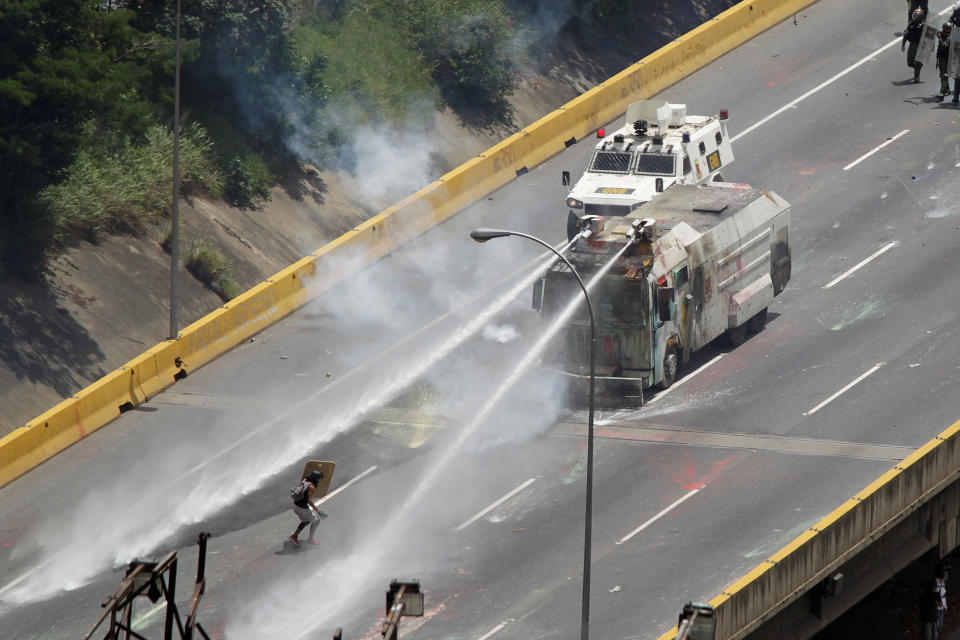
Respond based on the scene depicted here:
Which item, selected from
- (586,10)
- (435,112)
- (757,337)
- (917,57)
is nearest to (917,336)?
(757,337)

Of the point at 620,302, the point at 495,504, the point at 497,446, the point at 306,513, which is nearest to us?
the point at 306,513

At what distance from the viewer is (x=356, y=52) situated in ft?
166

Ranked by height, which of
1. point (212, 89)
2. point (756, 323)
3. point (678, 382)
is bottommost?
point (678, 382)

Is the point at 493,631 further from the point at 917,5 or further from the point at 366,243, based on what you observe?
the point at 917,5

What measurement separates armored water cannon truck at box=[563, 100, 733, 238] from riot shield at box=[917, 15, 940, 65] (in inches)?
360

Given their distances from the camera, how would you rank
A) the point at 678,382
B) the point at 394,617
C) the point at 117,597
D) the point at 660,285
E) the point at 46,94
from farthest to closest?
the point at 46,94 < the point at 678,382 < the point at 660,285 < the point at 117,597 < the point at 394,617

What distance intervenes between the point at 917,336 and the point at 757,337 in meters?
3.43

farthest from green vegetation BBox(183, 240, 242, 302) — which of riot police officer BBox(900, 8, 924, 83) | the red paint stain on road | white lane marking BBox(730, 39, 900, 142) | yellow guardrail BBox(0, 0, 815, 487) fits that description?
riot police officer BBox(900, 8, 924, 83)

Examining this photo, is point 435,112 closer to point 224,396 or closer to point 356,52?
point 356,52

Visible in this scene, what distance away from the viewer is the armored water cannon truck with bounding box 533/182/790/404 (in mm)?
34812

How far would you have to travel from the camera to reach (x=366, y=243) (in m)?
42.5

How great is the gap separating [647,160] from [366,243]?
23.0ft

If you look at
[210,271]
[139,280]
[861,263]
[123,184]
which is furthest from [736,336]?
[123,184]

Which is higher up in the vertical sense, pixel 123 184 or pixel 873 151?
pixel 123 184
